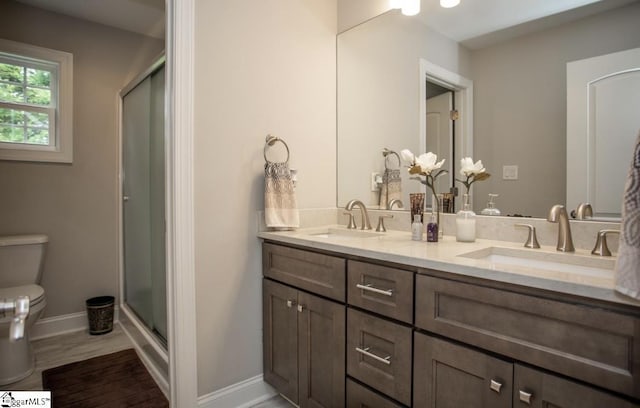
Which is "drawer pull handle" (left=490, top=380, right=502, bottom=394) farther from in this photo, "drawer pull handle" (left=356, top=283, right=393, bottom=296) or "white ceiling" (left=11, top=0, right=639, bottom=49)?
"white ceiling" (left=11, top=0, right=639, bottom=49)

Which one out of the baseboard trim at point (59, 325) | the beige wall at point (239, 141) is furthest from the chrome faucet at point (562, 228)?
the baseboard trim at point (59, 325)

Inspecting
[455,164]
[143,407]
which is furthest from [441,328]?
[143,407]

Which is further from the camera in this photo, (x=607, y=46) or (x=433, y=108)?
(x=433, y=108)

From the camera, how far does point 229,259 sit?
66.4 inches

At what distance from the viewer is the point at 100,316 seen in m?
2.61

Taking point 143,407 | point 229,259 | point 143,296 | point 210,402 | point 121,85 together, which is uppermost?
point 121,85

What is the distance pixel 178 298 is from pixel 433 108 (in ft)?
5.01

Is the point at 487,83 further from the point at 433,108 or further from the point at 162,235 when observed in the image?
the point at 162,235

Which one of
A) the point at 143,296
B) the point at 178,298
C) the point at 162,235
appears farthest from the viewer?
the point at 143,296

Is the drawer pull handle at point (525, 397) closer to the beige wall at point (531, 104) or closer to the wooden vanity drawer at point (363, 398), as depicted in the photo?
the wooden vanity drawer at point (363, 398)

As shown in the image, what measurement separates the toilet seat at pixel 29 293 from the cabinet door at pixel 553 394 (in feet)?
8.16

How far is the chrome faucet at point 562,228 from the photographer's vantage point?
1217mm

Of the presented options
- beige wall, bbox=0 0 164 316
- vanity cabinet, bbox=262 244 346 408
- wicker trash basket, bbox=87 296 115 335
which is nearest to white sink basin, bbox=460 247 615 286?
vanity cabinet, bbox=262 244 346 408

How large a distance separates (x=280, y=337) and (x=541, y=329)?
115 cm
